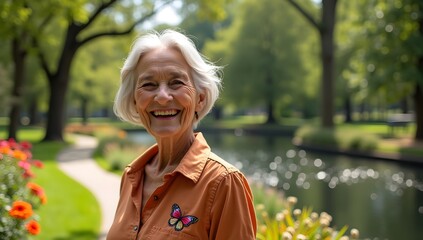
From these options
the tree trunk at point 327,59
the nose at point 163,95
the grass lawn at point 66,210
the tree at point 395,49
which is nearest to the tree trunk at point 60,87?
the grass lawn at point 66,210

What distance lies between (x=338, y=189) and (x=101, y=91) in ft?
118

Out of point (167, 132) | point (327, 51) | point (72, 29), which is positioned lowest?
point (167, 132)

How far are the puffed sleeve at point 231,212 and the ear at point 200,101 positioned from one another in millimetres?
435

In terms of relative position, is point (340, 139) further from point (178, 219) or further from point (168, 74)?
point (178, 219)

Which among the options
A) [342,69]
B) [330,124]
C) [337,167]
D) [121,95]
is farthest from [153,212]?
[342,69]

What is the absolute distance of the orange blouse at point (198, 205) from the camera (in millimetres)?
1831

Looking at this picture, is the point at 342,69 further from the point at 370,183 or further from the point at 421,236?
the point at 421,236

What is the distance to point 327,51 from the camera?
2452 cm

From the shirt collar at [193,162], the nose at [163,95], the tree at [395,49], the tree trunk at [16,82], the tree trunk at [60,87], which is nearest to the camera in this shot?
the shirt collar at [193,162]

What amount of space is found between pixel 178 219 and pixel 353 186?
510 inches

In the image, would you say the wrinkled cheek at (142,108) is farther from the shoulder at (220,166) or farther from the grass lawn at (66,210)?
the grass lawn at (66,210)

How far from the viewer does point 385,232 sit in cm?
900

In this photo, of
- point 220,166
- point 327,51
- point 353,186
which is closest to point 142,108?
point 220,166

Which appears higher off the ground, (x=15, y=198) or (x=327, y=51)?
(x=327, y=51)
